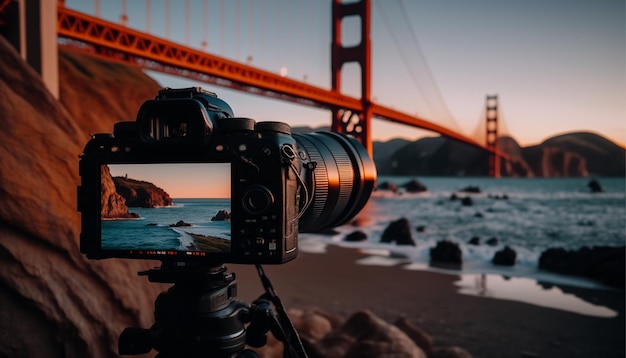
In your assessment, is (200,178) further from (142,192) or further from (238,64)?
(238,64)

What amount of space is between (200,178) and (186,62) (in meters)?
14.1

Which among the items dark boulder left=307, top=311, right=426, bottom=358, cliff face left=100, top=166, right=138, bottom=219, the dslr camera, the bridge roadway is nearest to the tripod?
the dslr camera

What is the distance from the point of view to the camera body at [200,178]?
3.29 feet

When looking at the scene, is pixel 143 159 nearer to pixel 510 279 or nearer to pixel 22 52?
pixel 510 279

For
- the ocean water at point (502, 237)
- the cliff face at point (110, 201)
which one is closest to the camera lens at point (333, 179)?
the cliff face at point (110, 201)

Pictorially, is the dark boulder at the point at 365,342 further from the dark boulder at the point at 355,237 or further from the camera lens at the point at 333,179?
the dark boulder at the point at 355,237

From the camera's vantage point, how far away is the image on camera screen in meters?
1.02

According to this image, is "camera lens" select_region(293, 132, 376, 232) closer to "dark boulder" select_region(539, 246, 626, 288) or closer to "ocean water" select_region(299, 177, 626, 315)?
"ocean water" select_region(299, 177, 626, 315)

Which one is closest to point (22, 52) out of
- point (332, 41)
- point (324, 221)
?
point (324, 221)

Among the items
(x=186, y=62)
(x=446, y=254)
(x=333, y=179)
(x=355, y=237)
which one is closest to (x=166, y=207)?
(x=333, y=179)

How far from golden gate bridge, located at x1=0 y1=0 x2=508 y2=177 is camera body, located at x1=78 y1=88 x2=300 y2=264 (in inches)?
429

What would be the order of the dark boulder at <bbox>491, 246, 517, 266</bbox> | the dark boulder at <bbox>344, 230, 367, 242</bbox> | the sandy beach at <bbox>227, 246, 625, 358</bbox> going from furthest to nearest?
the dark boulder at <bbox>344, 230, 367, 242</bbox> < the dark boulder at <bbox>491, 246, 517, 266</bbox> < the sandy beach at <bbox>227, 246, 625, 358</bbox>

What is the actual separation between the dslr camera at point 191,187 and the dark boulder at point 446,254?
22.8ft

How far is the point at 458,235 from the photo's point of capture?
14344mm
